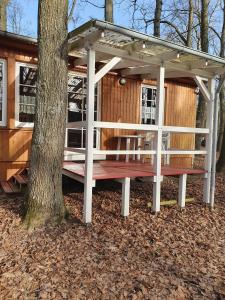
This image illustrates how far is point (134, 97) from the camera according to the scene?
8461 mm

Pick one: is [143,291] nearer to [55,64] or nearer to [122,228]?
[122,228]

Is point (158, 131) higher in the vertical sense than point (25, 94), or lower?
lower

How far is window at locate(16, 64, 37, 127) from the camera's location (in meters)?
6.70

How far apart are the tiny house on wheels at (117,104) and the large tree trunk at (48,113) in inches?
15.3

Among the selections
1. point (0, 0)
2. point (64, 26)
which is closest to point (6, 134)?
point (64, 26)

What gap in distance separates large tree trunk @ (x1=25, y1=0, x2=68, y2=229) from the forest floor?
0.37m

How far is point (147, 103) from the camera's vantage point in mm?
8883

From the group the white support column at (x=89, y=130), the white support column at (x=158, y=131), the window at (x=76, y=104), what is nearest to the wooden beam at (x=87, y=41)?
the white support column at (x=89, y=130)

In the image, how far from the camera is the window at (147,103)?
8766 mm

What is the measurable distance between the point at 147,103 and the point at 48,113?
493 cm

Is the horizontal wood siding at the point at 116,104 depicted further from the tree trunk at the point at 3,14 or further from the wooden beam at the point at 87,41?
the tree trunk at the point at 3,14

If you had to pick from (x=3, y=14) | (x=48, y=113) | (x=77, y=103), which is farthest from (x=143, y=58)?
(x=3, y=14)

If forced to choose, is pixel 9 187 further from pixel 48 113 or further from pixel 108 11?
pixel 108 11

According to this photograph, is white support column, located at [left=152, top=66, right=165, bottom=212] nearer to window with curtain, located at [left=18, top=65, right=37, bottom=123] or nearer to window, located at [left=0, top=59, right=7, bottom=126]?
window with curtain, located at [left=18, top=65, right=37, bottom=123]
